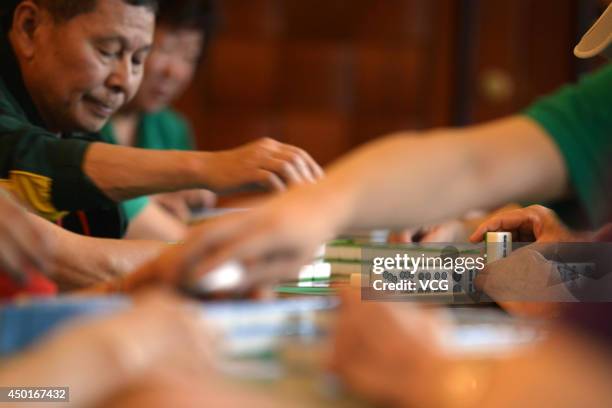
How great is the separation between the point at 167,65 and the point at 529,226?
147 centimetres

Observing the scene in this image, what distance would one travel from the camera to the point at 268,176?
978mm

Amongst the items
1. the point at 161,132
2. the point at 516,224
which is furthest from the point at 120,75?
the point at 161,132

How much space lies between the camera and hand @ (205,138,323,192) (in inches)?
38.5

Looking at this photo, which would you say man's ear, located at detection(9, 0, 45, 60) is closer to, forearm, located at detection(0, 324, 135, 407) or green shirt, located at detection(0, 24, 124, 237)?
green shirt, located at detection(0, 24, 124, 237)

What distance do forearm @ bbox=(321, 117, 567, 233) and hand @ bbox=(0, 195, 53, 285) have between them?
0.68ft

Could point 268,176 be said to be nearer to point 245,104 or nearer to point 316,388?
point 316,388

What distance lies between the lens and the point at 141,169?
1.09 meters

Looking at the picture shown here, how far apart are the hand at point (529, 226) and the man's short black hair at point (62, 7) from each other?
59 cm

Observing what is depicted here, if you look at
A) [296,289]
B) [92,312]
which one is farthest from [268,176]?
[92,312]

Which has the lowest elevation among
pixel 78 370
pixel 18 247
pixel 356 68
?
pixel 78 370

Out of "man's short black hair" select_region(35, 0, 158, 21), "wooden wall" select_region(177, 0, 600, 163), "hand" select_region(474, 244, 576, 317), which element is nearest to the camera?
"hand" select_region(474, 244, 576, 317)

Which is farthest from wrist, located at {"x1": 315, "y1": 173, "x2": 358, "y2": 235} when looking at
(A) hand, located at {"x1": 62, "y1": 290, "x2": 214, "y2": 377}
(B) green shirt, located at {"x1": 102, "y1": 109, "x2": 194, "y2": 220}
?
(B) green shirt, located at {"x1": 102, "y1": 109, "x2": 194, "y2": 220}

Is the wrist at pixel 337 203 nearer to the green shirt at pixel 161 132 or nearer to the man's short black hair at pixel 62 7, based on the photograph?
the man's short black hair at pixel 62 7

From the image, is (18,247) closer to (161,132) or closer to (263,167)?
(263,167)
